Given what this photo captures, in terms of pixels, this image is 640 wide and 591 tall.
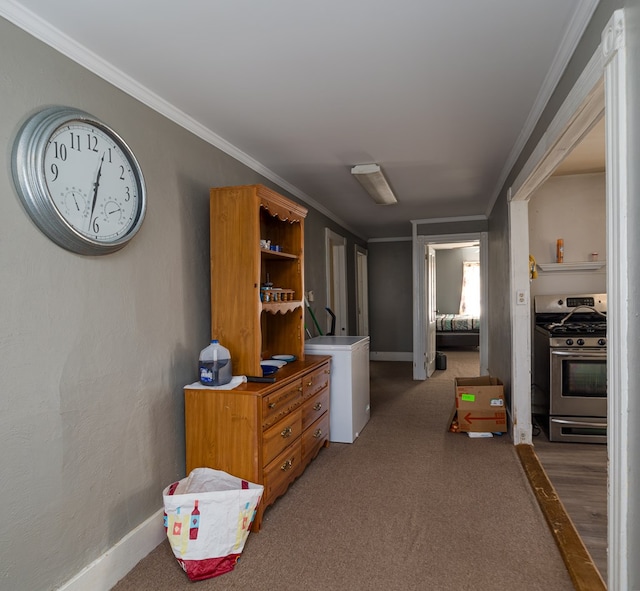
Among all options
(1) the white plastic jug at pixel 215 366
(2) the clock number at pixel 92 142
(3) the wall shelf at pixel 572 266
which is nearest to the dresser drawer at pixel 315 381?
(1) the white plastic jug at pixel 215 366

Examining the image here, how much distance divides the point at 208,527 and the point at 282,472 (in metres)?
0.74

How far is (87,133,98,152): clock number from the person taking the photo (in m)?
1.88

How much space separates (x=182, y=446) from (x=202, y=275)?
102 cm

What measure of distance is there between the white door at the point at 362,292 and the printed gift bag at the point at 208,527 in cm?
543

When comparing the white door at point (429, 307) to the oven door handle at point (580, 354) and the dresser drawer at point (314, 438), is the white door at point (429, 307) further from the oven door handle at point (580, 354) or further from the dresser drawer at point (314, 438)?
the dresser drawer at point (314, 438)

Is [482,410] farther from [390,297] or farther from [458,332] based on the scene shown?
[458,332]

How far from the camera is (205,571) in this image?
6.48 ft

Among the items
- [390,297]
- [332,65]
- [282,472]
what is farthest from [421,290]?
[332,65]

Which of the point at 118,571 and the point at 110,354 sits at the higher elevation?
the point at 110,354

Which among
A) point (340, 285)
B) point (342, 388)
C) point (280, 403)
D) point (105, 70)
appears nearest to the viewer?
point (105, 70)

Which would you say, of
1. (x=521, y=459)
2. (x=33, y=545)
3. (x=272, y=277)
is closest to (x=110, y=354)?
(x=33, y=545)

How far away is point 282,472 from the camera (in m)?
2.66

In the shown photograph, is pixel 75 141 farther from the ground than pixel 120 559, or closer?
farther from the ground

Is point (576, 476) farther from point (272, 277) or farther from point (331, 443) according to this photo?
point (272, 277)
